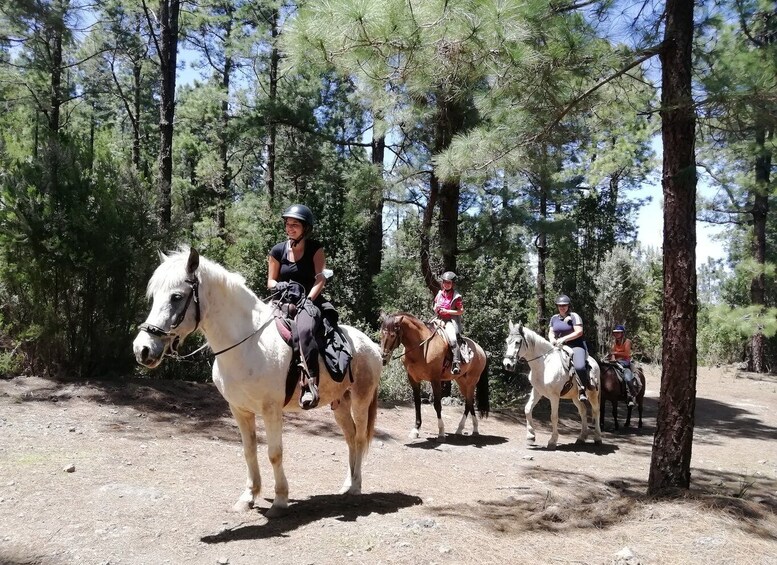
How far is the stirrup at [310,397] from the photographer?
444 cm

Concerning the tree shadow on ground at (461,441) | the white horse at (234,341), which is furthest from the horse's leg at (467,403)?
the white horse at (234,341)

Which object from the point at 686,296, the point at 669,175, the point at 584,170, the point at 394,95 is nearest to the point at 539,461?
the point at 686,296

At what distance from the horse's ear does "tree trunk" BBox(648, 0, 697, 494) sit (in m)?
4.25

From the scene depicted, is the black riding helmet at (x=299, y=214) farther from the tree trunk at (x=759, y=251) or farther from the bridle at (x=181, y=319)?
the tree trunk at (x=759, y=251)

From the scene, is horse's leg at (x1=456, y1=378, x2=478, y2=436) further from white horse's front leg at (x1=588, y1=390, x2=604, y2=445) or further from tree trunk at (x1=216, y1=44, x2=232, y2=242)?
tree trunk at (x1=216, y1=44, x2=232, y2=242)

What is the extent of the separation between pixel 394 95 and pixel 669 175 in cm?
409

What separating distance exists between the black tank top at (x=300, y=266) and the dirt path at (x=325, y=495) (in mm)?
2019

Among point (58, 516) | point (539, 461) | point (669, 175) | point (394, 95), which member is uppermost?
point (394, 95)

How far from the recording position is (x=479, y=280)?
1577 centimetres

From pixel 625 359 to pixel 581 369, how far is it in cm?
310

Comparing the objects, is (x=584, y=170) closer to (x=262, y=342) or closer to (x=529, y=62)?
(x=529, y=62)

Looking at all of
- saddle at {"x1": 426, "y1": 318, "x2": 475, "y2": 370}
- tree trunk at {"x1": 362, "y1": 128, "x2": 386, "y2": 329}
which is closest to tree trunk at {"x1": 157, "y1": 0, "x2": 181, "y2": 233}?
saddle at {"x1": 426, "y1": 318, "x2": 475, "y2": 370}

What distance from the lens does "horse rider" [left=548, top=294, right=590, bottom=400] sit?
9242 mm

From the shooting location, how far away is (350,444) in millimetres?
5496
